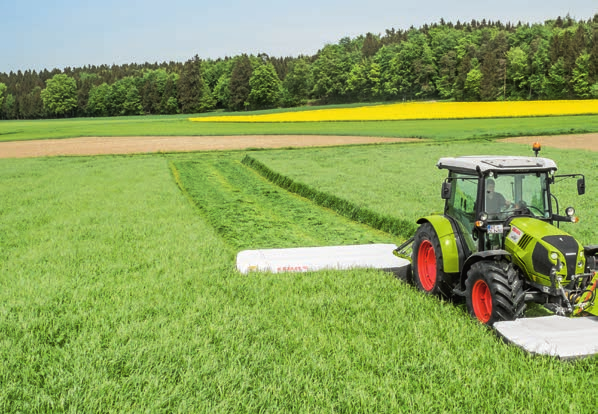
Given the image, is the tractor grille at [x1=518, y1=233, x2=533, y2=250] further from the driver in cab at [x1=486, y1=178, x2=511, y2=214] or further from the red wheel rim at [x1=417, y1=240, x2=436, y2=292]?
the red wheel rim at [x1=417, y1=240, x2=436, y2=292]

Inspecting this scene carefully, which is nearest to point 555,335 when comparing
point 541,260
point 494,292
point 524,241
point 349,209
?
point 494,292

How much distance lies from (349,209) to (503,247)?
875cm

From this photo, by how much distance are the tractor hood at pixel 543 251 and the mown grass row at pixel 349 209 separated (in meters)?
5.77

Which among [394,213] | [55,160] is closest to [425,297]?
[394,213]

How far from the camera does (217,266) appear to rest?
8594 mm

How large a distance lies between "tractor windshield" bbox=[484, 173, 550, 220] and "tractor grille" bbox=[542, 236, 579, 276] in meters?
0.99

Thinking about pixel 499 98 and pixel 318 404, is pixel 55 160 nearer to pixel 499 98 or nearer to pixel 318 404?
pixel 318 404

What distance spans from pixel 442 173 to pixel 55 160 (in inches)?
1013

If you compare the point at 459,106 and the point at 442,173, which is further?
the point at 459,106

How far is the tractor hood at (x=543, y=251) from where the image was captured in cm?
543

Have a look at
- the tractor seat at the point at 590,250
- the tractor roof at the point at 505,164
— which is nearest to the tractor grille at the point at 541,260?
the tractor seat at the point at 590,250

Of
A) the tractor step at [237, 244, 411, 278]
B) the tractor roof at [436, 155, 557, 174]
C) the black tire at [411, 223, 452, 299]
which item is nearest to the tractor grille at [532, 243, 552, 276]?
the tractor roof at [436, 155, 557, 174]

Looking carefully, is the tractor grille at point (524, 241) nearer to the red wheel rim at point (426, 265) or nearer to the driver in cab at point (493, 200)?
the driver in cab at point (493, 200)

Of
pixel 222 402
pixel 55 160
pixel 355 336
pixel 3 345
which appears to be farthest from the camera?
pixel 55 160
